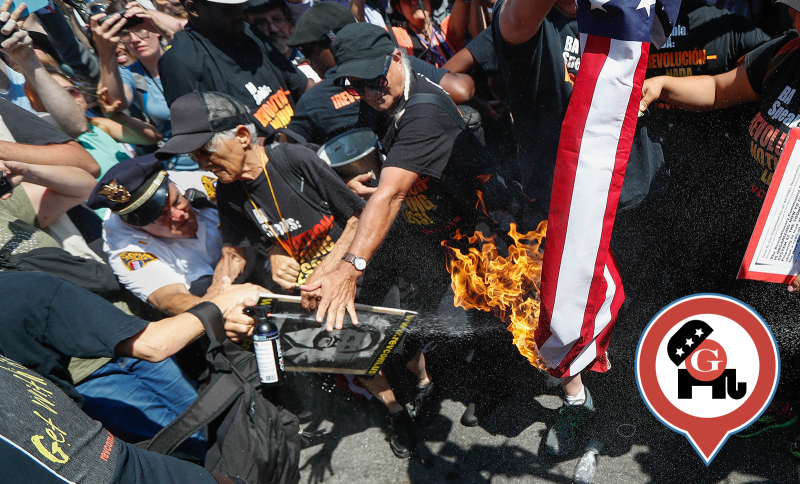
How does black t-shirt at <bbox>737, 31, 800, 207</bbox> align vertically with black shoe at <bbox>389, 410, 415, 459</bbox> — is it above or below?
above

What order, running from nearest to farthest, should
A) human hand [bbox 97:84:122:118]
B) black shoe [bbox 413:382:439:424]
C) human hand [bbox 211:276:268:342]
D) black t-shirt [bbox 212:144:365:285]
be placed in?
1. human hand [bbox 211:276:268:342]
2. black t-shirt [bbox 212:144:365:285]
3. black shoe [bbox 413:382:439:424]
4. human hand [bbox 97:84:122:118]

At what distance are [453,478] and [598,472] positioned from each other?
97cm

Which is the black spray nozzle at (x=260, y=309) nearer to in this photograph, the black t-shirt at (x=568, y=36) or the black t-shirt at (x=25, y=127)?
the black t-shirt at (x=25, y=127)

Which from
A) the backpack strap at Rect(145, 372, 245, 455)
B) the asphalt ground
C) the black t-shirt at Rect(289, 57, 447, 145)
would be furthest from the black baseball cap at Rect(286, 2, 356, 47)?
the backpack strap at Rect(145, 372, 245, 455)

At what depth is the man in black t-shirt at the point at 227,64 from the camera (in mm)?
4309

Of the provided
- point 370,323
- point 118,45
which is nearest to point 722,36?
point 370,323

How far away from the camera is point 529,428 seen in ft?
12.7

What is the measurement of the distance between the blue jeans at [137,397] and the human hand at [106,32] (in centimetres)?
269

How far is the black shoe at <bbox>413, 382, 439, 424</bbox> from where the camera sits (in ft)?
13.8

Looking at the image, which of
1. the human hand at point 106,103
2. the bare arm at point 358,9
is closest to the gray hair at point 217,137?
the human hand at point 106,103

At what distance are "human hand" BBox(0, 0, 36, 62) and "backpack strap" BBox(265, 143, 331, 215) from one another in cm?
216

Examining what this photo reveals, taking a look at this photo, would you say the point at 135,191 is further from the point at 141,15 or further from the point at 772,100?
the point at 772,100

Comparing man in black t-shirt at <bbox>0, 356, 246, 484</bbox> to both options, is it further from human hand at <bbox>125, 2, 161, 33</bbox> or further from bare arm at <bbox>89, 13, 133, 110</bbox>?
human hand at <bbox>125, 2, 161, 33</bbox>

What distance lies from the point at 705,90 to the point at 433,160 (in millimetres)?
1621
